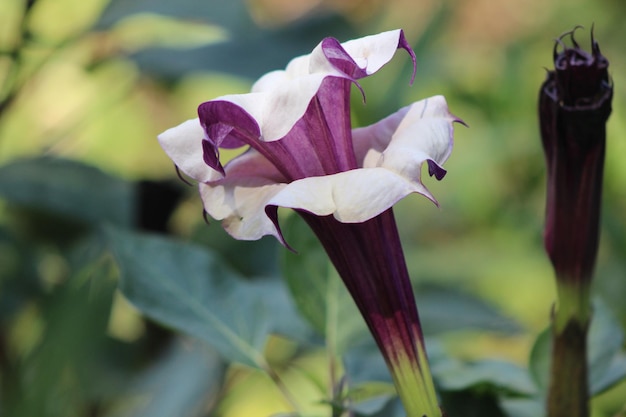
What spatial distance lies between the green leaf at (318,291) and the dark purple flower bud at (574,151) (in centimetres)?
12

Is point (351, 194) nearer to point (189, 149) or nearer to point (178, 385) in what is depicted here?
point (189, 149)

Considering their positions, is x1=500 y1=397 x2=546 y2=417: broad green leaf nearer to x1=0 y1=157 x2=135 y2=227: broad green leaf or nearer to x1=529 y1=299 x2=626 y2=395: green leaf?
x1=529 y1=299 x2=626 y2=395: green leaf

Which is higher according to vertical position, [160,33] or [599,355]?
[160,33]

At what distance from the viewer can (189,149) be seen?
0.35m

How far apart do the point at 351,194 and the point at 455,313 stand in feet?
1.23

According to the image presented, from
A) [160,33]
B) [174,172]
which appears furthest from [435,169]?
[174,172]

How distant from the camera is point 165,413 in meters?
0.59

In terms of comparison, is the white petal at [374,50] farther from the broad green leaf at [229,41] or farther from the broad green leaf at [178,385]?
the broad green leaf at [229,41]

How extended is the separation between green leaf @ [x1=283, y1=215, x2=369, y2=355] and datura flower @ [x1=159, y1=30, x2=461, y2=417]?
0.43 feet

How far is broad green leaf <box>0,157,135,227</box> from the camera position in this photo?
0.74 meters

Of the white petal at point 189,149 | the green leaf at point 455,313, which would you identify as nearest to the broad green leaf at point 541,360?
the green leaf at point 455,313

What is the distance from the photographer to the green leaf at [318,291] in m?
0.50

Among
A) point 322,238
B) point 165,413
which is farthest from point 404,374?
point 165,413

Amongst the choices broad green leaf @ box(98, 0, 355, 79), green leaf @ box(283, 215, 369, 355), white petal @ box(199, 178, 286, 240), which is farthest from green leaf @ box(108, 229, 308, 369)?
broad green leaf @ box(98, 0, 355, 79)
